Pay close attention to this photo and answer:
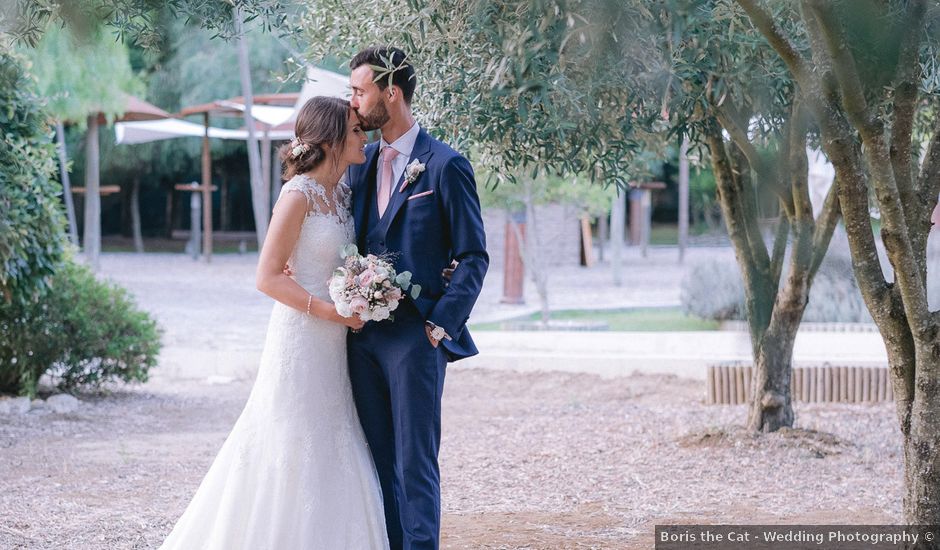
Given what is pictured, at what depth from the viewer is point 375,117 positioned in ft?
12.9

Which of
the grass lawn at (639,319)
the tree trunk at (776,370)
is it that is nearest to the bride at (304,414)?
the tree trunk at (776,370)

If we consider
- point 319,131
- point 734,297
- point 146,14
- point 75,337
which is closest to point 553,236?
point 734,297

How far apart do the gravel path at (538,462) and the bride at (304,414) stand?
1098mm

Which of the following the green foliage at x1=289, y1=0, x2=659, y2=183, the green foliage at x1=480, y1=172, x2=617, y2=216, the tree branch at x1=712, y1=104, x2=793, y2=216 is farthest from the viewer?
the green foliage at x1=480, y1=172, x2=617, y2=216

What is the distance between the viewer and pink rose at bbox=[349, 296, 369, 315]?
143 inches

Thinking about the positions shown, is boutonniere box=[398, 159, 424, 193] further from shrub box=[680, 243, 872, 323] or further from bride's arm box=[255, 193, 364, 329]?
shrub box=[680, 243, 872, 323]

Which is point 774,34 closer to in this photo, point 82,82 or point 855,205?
point 855,205

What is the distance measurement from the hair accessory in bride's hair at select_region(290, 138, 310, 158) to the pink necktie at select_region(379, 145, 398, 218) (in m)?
0.29

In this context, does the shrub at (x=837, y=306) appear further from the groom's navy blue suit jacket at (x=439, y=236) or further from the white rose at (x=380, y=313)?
the white rose at (x=380, y=313)

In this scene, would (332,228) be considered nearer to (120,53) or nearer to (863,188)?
(863,188)

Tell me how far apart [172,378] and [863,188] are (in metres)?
8.17

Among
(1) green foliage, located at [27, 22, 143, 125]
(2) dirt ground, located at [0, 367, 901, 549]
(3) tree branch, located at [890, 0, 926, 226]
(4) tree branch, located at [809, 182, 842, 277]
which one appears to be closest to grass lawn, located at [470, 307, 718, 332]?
(2) dirt ground, located at [0, 367, 901, 549]

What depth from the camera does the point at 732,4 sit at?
→ 177 inches

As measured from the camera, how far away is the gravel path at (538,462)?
17.7 feet
